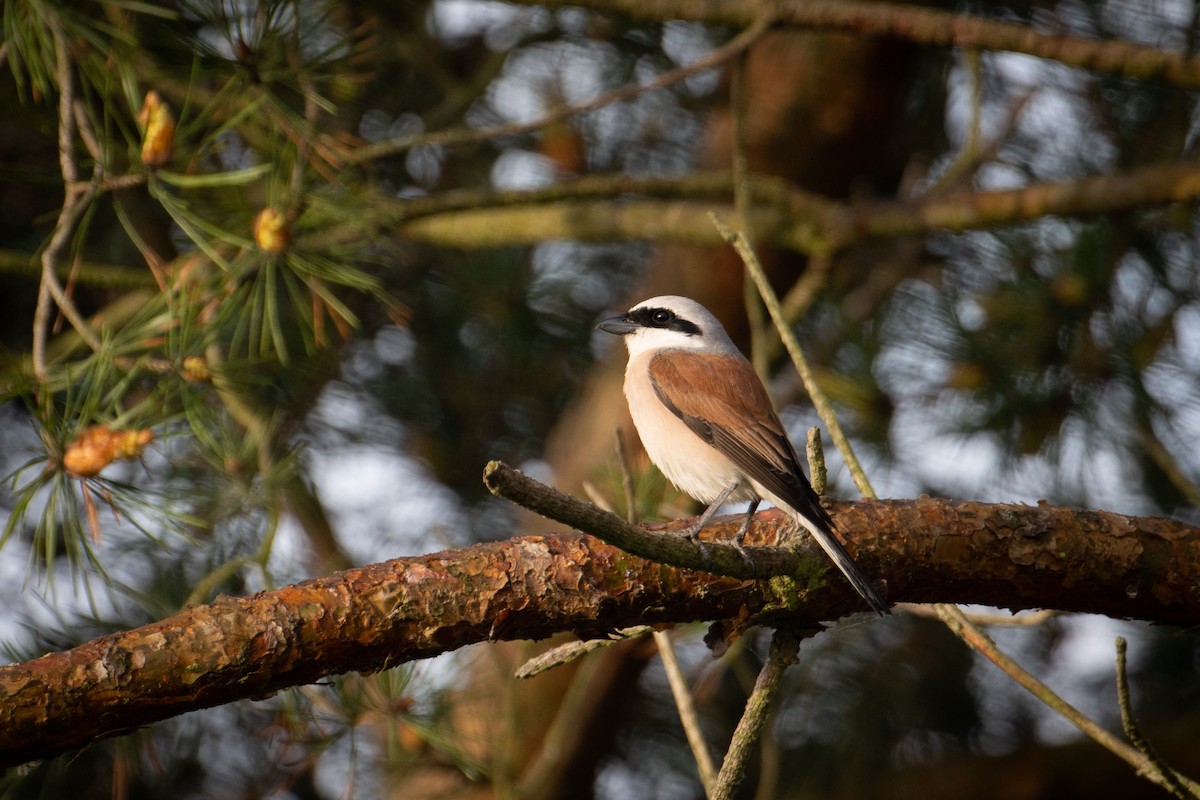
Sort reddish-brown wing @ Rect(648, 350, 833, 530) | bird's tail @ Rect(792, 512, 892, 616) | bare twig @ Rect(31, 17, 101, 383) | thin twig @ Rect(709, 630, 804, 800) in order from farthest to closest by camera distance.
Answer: reddish-brown wing @ Rect(648, 350, 833, 530)
bare twig @ Rect(31, 17, 101, 383)
bird's tail @ Rect(792, 512, 892, 616)
thin twig @ Rect(709, 630, 804, 800)

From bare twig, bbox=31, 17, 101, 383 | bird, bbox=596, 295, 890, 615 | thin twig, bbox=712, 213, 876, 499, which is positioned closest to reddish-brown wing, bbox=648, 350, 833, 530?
bird, bbox=596, 295, 890, 615

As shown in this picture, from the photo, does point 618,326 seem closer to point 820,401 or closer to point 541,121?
point 541,121

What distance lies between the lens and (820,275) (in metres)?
4.02

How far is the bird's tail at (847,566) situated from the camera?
7.11ft

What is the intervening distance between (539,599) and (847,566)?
1.91 ft

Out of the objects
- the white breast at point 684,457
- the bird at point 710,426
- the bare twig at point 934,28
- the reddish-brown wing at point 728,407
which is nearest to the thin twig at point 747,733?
the bird at point 710,426

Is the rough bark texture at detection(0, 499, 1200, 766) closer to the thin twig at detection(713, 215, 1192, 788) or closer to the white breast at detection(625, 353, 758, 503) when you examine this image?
the thin twig at detection(713, 215, 1192, 788)

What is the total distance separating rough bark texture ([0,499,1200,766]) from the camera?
6.13 ft

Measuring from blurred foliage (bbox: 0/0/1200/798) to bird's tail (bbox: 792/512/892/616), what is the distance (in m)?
1.37

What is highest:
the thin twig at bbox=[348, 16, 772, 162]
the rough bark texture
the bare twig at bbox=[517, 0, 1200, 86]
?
the bare twig at bbox=[517, 0, 1200, 86]

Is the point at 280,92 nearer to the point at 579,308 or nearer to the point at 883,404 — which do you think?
the point at 579,308

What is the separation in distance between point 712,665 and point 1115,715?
7.86ft

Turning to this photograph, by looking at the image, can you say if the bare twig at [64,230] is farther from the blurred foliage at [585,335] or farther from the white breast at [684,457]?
the white breast at [684,457]

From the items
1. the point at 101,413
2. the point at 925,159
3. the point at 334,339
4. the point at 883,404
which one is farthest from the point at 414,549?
the point at 925,159
